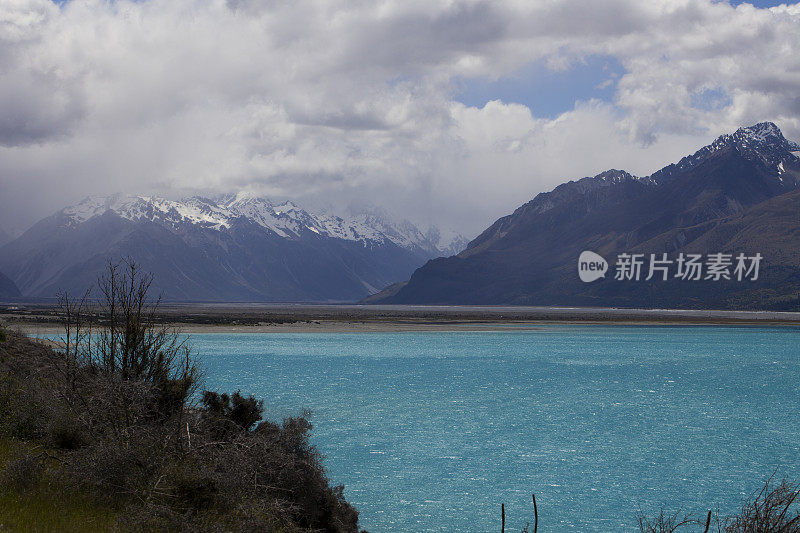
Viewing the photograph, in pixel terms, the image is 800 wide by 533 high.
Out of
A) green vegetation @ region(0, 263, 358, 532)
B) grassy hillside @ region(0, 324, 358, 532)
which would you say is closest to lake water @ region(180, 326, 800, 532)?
grassy hillside @ region(0, 324, 358, 532)

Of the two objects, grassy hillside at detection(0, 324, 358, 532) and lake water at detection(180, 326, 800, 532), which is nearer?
grassy hillside at detection(0, 324, 358, 532)

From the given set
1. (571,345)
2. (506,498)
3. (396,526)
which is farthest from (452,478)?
(571,345)

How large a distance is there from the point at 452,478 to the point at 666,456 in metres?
8.67

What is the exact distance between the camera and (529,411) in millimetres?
34469

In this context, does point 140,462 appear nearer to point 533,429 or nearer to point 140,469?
point 140,469

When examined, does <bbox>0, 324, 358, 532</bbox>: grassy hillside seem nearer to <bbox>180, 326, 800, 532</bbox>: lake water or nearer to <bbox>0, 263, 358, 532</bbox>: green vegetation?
<bbox>0, 263, 358, 532</bbox>: green vegetation

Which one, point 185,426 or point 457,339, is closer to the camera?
point 185,426

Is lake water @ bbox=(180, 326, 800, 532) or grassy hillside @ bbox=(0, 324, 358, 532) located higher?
grassy hillside @ bbox=(0, 324, 358, 532)

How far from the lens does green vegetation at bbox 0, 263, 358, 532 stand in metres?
10.4

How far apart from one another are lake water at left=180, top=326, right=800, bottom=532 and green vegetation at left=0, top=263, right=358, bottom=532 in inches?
162

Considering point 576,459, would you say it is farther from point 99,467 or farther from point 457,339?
point 457,339

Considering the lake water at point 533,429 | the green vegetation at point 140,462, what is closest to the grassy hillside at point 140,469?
the green vegetation at point 140,462

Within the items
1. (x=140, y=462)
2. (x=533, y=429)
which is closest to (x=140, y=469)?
(x=140, y=462)

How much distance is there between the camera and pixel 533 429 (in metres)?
29.8
